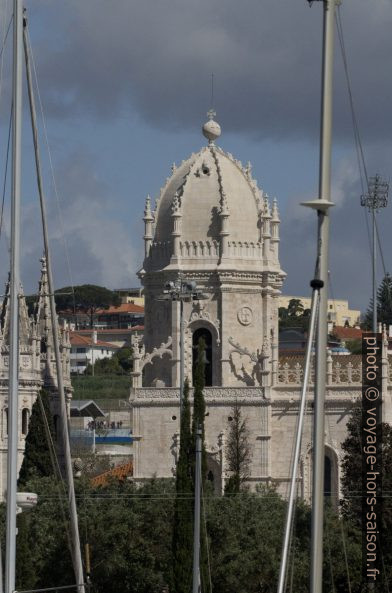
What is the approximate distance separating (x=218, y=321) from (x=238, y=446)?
6590mm

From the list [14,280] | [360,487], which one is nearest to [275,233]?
[360,487]

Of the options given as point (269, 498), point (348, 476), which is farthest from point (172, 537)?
point (348, 476)

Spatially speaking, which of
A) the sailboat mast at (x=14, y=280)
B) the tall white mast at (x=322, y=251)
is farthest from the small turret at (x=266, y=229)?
the tall white mast at (x=322, y=251)

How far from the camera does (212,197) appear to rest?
110688mm

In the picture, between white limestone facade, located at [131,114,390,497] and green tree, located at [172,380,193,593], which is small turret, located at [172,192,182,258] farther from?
green tree, located at [172,380,193,593]

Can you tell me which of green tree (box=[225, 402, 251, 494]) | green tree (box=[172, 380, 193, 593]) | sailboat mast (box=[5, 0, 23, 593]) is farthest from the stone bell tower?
sailboat mast (box=[5, 0, 23, 593])

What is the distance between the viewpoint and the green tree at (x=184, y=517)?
7262 centimetres

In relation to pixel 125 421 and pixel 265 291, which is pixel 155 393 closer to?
pixel 265 291

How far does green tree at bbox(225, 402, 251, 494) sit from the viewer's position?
346ft

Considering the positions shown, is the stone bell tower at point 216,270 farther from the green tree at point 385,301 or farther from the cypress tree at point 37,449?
the green tree at point 385,301

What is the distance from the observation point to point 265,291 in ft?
366

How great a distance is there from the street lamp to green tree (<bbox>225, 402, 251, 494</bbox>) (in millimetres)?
3103

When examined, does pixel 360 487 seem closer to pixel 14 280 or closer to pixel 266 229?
pixel 266 229

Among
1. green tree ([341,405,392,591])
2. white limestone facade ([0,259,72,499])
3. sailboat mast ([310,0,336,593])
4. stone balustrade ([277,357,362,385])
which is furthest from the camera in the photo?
white limestone facade ([0,259,72,499])
